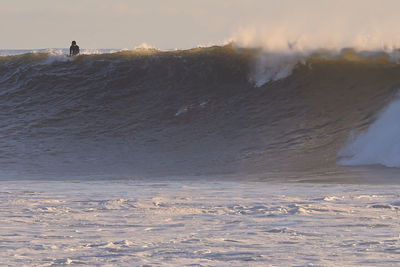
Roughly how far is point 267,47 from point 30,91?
605 cm

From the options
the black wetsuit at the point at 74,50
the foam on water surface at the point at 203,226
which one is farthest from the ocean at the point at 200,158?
the black wetsuit at the point at 74,50

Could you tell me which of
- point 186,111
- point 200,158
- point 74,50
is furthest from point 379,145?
point 74,50

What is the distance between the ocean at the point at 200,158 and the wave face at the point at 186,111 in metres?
0.05

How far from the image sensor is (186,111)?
16359mm

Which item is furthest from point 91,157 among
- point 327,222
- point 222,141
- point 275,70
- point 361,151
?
point 327,222

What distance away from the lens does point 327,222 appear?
614 centimetres

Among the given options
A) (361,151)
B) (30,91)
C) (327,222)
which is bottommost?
(327,222)

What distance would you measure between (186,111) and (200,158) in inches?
144

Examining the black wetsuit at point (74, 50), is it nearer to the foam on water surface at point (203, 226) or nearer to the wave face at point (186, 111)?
the wave face at point (186, 111)

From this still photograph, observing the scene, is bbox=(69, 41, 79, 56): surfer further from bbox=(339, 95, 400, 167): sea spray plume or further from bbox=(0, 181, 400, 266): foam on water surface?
bbox=(0, 181, 400, 266): foam on water surface

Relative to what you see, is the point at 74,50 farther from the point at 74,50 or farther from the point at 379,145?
the point at 379,145

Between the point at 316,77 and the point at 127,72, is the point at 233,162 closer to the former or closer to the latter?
the point at 316,77

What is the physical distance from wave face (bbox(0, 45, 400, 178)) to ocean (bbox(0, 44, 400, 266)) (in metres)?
0.05

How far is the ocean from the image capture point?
5383 millimetres
